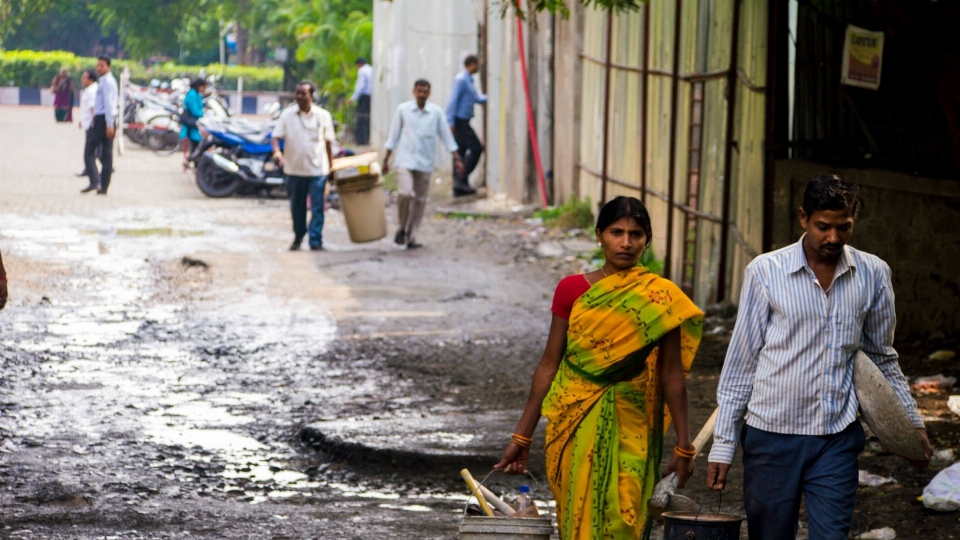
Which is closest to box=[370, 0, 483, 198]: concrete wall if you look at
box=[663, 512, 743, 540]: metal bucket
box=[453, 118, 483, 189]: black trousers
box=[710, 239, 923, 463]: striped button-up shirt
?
box=[453, 118, 483, 189]: black trousers

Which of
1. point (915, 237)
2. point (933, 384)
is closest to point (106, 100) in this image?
point (915, 237)

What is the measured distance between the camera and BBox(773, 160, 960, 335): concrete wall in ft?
24.7

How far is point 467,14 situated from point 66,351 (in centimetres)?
1322

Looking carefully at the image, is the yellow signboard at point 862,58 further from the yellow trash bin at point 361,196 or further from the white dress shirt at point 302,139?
the white dress shirt at point 302,139

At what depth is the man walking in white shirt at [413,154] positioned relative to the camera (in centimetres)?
1330

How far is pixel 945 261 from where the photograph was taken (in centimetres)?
757

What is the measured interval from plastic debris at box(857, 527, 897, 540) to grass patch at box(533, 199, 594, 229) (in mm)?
9044

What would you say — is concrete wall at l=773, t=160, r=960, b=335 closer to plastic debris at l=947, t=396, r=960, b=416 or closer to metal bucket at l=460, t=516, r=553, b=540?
plastic debris at l=947, t=396, r=960, b=416

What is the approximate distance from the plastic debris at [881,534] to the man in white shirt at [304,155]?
8.70 m

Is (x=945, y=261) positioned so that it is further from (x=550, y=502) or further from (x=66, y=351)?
(x=66, y=351)

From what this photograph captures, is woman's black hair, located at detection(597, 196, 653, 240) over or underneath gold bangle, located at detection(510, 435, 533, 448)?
over

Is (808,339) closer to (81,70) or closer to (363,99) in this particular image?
(363,99)

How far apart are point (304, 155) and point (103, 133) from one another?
239 inches

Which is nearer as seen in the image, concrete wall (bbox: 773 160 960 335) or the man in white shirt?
concrete wall (bbox: 773 160 960 335)
